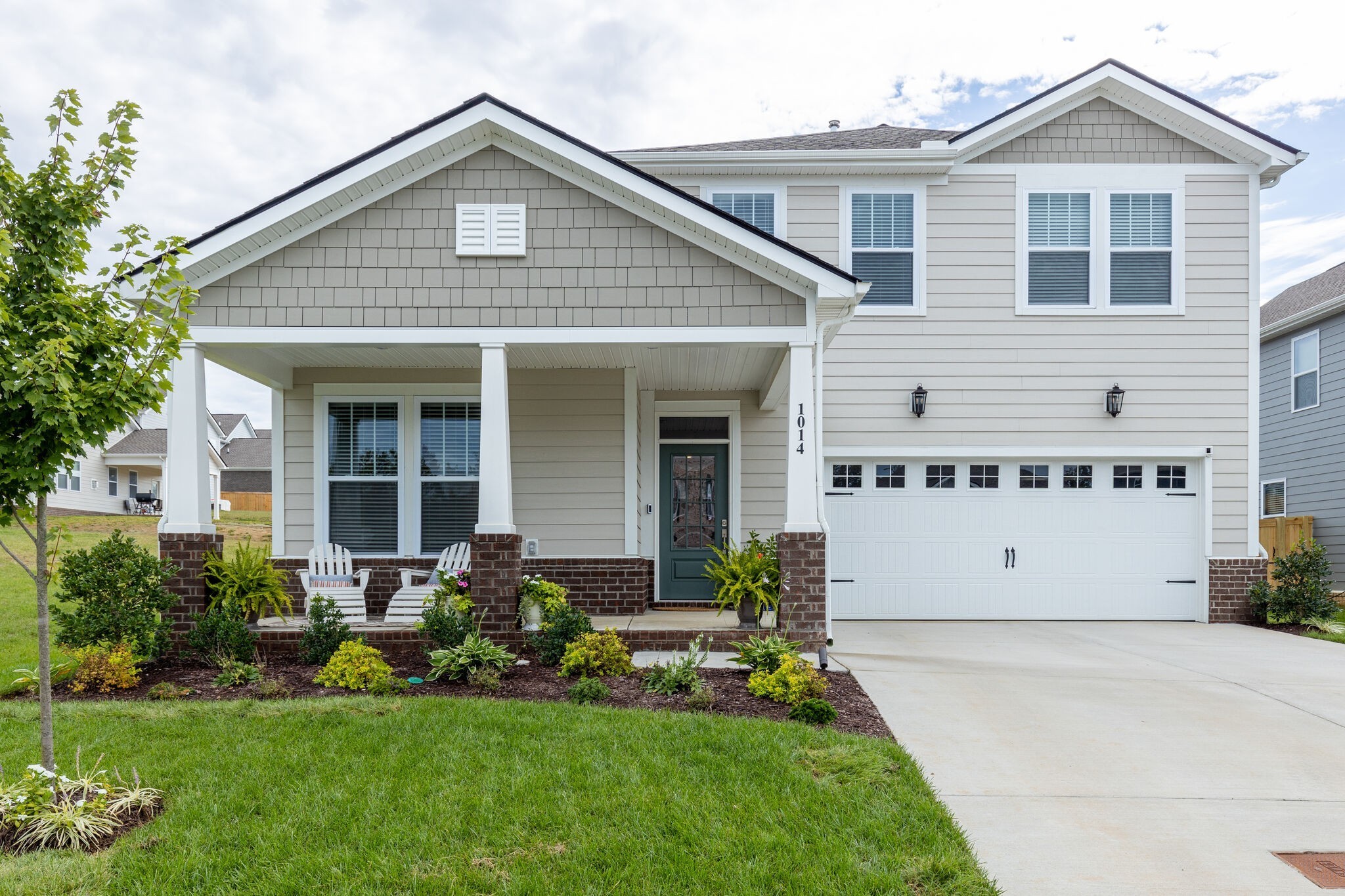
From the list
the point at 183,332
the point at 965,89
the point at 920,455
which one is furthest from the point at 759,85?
the point at 183,332

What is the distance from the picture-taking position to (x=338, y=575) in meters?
9.19

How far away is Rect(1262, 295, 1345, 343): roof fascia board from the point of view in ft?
45.4

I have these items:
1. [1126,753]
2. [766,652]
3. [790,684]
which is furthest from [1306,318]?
[790,684]

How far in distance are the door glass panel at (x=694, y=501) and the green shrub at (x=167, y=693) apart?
19.3ft

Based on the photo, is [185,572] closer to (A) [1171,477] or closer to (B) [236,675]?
(B) [236,675]

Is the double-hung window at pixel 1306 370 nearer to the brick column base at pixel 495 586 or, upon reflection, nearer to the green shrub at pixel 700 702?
the green shrub at pixel 700 702

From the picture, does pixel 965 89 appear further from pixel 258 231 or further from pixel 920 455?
pixel 258 231

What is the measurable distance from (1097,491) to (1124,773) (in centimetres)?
722

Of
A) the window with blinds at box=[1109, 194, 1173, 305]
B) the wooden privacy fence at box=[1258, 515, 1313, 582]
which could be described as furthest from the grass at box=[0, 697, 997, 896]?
the wooden privacy fence at box=[1258, 515, 1313, 582]

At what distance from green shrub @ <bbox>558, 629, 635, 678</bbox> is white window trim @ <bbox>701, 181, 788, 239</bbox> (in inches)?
260

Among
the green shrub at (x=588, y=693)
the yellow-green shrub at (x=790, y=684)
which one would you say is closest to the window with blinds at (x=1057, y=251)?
the yellow-green shrub at (x=790, y=684)

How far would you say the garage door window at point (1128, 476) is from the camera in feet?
36.7

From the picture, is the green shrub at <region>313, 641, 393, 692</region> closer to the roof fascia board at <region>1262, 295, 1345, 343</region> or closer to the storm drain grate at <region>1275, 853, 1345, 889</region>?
the storm drain grate at <region>1275, 853, 1345, 889</region>

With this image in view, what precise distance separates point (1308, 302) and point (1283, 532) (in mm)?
4548
